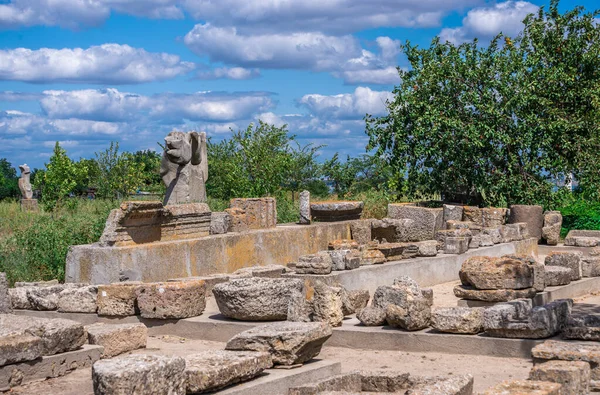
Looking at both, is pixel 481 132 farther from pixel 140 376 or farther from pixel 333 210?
pixel 140 376

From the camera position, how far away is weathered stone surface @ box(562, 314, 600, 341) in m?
7.61

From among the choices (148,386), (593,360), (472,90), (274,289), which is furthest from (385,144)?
(148,386)

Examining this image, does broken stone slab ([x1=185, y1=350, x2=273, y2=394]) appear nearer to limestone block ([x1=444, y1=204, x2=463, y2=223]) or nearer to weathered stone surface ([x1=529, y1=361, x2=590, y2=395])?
weathered stone surface ([x1=529, y1=361, x2=590, y2=395])

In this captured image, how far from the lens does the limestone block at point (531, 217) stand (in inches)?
722

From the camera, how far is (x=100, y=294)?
30.9ft

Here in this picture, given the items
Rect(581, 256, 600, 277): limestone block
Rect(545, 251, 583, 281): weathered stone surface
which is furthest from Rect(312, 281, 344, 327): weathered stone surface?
Rect(581, 256, 600, 277): limestone block

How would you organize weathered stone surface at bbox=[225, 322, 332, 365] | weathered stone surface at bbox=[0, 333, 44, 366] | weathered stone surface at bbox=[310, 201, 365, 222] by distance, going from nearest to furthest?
weathered stone surface at bbox=[0, 333, 44, 366]
weathered stone surface at bbox=[225, 322, 332, 365]
weathered stone surface at bbox=[310, 201, 365, 222]

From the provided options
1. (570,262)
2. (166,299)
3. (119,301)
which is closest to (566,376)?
(166,299)

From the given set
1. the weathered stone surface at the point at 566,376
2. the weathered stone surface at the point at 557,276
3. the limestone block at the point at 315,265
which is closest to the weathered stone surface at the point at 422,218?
the weathered stone surface at the point at 557,276

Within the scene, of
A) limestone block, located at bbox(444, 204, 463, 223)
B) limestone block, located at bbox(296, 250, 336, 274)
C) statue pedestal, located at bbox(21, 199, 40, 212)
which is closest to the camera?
limestone block, located at bbox(296, 250, 336, 274)

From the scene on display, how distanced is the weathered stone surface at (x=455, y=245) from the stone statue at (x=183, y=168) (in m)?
4.49

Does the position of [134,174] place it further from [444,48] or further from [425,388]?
[425,388]

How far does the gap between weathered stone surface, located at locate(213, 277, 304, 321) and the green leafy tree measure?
12.1m

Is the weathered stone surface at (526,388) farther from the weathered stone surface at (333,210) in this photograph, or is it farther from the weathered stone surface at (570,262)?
the weathered stone surface at (333,210)
